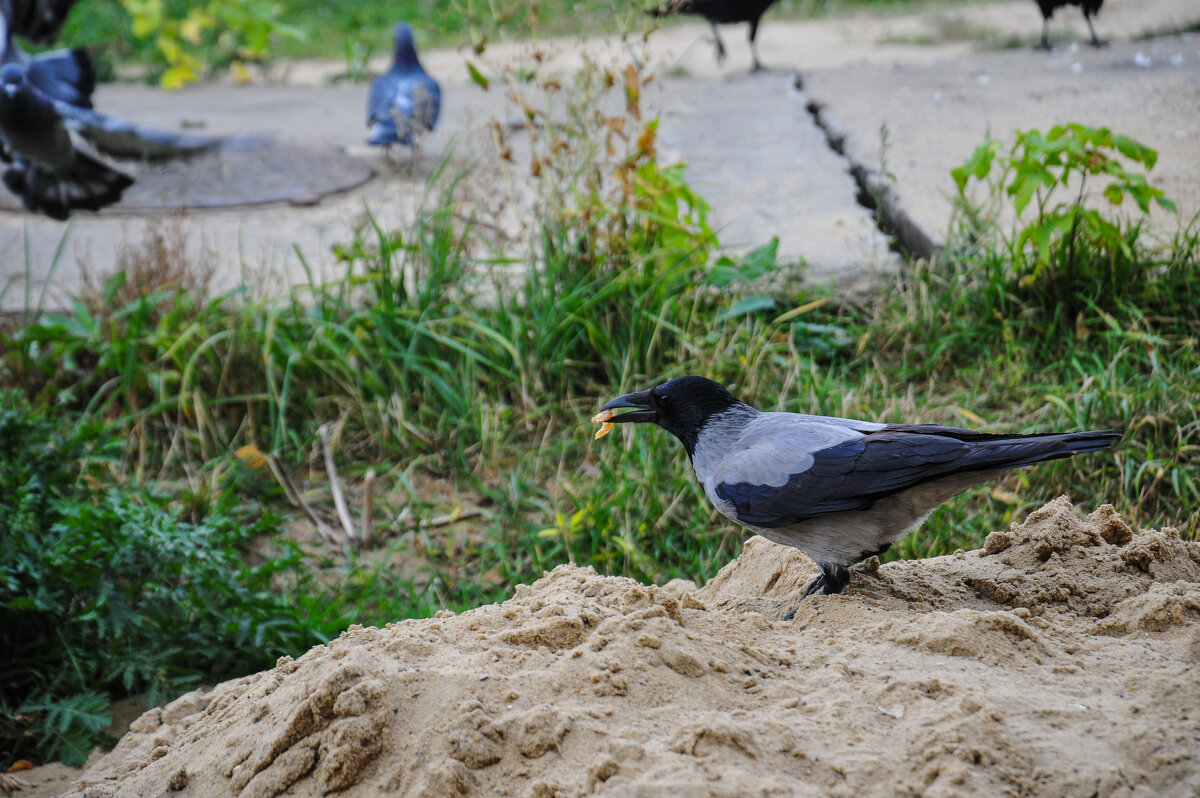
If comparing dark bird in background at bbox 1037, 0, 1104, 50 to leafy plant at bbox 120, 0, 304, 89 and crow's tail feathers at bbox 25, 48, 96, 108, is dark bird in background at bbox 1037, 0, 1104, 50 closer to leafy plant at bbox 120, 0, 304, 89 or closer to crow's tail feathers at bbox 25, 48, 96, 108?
leafy plant at bbox 120, 0, 304, 89

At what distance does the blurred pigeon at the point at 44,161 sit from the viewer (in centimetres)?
445

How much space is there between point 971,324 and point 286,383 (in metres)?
2.73

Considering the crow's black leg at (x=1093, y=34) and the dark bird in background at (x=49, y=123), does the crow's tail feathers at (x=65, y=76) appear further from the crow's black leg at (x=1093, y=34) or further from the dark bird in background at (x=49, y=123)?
the crow's black leg at (x=1093, y=34)

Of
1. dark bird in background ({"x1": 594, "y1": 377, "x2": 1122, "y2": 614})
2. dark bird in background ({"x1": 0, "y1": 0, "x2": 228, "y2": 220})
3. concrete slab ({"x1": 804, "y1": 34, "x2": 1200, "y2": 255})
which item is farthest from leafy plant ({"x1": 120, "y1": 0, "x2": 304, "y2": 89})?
dark bird in background ({"x1": 594, "y1": 377, "x2": 1122, "y2": 614})

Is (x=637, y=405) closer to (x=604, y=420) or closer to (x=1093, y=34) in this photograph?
(x=604, y=420)

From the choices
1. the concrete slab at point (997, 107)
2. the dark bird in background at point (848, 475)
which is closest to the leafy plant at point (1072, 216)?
the concrete slab at point (997, 107)

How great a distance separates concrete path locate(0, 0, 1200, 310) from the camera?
4609 mm

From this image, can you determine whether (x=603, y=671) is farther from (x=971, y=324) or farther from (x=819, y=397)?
(x=971, y=324)

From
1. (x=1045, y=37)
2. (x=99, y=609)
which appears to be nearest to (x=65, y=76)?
(x=99, y=609)

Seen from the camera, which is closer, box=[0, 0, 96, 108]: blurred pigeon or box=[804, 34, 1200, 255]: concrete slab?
box=[804, 34, 1200, 255]: concrete slab

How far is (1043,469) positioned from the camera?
10.6ft

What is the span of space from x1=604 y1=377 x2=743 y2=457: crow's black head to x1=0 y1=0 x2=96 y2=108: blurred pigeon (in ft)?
13.0

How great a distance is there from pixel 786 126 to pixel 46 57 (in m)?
4.39

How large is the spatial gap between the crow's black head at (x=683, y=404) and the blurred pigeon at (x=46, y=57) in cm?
396
